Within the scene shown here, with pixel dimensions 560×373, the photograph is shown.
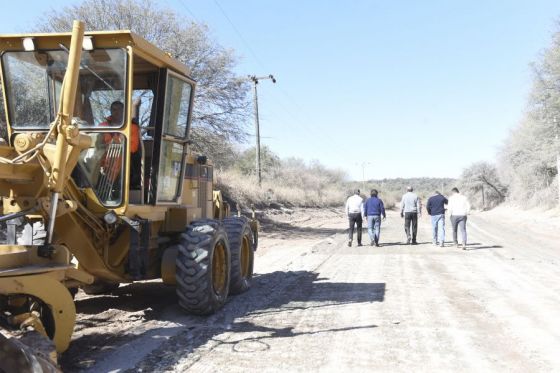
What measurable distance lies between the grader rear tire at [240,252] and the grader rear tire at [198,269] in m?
1.09

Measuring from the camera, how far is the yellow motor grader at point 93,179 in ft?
15.0

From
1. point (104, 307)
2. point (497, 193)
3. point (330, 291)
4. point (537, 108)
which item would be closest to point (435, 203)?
point (330, 291)

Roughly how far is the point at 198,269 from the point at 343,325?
68.6 inches

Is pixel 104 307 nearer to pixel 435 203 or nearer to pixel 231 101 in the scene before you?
pixel 435 203

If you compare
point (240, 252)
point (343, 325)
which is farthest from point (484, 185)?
point (343, 325)

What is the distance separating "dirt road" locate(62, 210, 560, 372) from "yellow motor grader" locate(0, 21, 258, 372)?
533 millimetres

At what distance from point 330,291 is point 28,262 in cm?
503

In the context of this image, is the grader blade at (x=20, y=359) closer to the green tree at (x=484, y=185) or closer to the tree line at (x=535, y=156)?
the tree line at (x=535, y=156)

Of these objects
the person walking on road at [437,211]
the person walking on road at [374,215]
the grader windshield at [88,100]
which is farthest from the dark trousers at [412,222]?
the grader windshield at [88,100]

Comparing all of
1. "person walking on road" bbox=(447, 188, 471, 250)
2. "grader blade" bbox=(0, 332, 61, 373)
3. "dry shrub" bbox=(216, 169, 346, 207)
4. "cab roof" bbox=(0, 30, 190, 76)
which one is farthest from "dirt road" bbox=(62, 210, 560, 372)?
"dry shrub" bbox=(216, 169, 346, 207)

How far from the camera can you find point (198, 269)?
6.33m

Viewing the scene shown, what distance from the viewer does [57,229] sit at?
18.5 feet

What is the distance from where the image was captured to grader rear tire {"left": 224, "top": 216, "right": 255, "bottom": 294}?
316 inches

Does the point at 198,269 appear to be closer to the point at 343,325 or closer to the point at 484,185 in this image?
the point at 343,325
